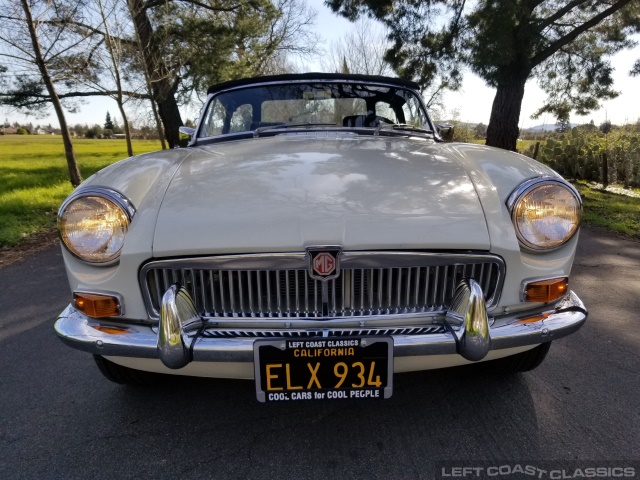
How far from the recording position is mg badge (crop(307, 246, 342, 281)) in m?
1.45

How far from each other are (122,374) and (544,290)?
1768 mm

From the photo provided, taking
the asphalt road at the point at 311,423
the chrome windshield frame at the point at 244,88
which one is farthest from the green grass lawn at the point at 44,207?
the asphalt road at the point at 311,423

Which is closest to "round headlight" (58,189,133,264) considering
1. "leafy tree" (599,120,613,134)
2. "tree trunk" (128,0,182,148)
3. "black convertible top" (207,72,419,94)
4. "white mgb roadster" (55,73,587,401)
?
"white mgb roadster" (55,73,587,401)

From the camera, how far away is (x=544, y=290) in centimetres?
162

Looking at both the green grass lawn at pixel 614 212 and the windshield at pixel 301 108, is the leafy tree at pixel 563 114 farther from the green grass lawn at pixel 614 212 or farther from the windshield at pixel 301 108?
the windshield at pixel 301 108

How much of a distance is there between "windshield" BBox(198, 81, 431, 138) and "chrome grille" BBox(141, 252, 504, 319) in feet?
4.77

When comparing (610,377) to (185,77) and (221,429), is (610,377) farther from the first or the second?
(185,77)

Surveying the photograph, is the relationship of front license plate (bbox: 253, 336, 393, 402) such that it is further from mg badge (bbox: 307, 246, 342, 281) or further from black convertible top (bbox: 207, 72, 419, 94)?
black convertible top (bbox: 207, 72, 419, 94)

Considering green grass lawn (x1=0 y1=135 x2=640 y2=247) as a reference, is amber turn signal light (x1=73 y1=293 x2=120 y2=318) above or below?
above

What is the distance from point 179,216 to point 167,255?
0.15 m

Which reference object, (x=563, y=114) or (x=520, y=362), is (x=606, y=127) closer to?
(x=563, y=114)

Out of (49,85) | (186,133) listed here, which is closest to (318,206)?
(186,133)

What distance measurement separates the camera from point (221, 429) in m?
1.74

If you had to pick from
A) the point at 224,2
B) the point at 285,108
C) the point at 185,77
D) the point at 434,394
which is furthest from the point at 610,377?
the point at 224,2
